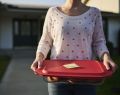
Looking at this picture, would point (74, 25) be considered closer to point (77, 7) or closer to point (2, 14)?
point (77, 7)

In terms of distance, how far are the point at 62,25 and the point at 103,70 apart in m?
0.53

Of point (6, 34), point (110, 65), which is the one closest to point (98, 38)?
point (110, 65)

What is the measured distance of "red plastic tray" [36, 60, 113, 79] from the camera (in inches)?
129

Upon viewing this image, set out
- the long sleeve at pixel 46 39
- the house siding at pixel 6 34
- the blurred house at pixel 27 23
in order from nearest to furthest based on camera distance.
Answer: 1. the long sleeve at pixel 46 39
2. the blurred house at pixel 27 23
3. the house siding at pixel 6 34

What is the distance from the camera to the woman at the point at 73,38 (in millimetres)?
3539

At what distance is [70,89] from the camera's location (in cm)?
353

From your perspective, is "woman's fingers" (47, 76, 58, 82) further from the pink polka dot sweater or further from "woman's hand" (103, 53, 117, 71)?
"woman's hand" (103, 53, 117, 71)

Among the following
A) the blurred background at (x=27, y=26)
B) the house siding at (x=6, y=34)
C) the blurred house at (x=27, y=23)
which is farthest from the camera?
the house siding at (x=6, y=34)

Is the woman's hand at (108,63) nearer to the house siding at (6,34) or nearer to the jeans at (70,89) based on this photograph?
the jeans at (70,89)

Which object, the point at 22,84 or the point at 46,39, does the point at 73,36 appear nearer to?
the point at 46,39

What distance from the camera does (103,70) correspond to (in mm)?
3330

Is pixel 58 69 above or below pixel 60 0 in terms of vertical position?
above

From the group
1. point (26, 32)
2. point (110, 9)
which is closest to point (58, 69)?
point (110, 9)

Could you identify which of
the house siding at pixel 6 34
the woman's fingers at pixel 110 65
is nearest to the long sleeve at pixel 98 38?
the woman's fingers at pixel 110 65
